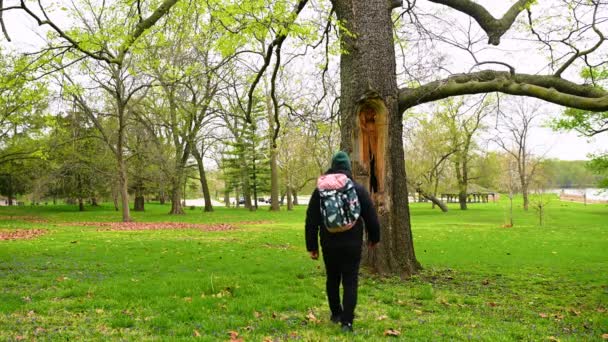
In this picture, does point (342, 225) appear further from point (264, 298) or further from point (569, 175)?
point (569, 175)

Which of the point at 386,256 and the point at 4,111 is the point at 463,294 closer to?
the point at 386,256

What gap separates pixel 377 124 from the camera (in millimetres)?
7766

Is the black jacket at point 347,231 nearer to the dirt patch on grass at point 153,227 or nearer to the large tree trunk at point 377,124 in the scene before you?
the large tree trunk at point 377,124

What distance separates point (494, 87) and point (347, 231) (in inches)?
177

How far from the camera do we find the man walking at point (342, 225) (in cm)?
459

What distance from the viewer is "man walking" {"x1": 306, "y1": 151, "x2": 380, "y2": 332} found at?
4.59 meters

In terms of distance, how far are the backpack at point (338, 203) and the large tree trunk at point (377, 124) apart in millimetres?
3001

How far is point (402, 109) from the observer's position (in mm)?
8109

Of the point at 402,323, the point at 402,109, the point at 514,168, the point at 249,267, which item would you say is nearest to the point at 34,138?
the point at 249,267

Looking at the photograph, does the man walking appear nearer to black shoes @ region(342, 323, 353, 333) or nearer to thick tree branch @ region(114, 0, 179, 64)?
black shoes @ region(342, 323, 353, 333)

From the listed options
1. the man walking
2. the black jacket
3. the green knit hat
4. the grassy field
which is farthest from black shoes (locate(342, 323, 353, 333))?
the green knit hat

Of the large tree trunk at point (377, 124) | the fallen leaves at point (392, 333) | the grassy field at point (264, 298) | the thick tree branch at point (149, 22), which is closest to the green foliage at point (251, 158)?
the grassy field at point (264, 298)

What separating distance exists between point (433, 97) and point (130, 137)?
28.3 metres

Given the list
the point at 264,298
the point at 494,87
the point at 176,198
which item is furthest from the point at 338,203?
the point at 176,198
